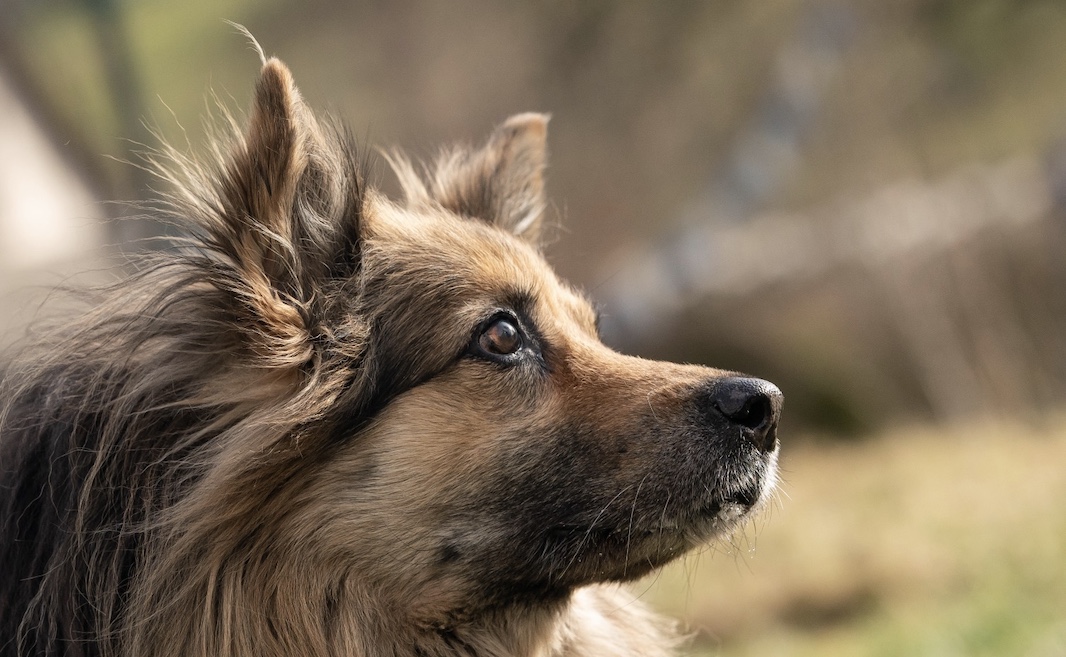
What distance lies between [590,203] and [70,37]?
746 centimetres

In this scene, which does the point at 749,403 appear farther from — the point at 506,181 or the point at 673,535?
the point at 506,181

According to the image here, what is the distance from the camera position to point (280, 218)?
332cm

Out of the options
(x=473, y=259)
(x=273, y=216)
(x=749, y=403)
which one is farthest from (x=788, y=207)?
(x=273, y=216)

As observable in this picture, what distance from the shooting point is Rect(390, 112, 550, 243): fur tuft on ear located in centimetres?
454

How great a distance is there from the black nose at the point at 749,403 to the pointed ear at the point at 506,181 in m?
1.49

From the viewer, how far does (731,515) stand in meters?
3.42

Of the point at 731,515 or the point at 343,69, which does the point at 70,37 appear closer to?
the point at 343,69

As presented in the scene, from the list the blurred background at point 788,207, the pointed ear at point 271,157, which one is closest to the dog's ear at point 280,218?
the pointed ear at point 271,157

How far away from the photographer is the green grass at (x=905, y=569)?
19.2ft

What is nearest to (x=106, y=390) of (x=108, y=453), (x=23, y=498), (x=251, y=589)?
(x=108, y=453)

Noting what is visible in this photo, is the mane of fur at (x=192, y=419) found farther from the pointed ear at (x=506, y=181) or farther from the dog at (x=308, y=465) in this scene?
the pointed ear at (x=506, y=181)

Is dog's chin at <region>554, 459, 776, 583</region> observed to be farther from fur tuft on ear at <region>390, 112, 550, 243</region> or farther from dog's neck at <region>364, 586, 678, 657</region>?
fur tuft on ear at <region>390, 112, 550, 243</region>

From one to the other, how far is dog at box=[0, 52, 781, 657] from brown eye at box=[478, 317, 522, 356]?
29 millimetres

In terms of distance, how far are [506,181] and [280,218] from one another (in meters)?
1.43
